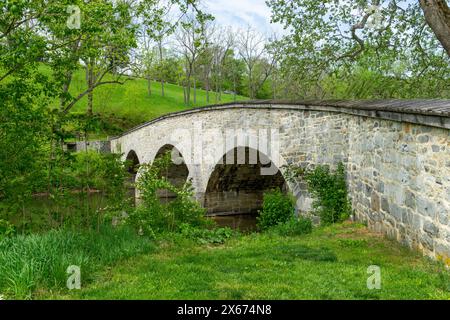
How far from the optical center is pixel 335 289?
4.14m

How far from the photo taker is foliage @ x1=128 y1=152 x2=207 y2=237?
23.3 feet

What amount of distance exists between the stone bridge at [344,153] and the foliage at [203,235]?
184cm

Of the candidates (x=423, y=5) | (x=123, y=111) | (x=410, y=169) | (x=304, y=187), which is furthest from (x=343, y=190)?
(x=123, y=111)

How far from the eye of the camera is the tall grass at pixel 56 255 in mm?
4099

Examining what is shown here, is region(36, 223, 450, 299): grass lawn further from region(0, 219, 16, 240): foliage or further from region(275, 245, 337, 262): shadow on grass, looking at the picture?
region(0, 219, 16, 240): foliage

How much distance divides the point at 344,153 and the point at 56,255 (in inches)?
232

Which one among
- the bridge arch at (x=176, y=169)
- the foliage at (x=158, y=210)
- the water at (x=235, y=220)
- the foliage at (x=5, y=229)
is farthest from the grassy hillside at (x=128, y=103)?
the foliage at (x=5, y=229)

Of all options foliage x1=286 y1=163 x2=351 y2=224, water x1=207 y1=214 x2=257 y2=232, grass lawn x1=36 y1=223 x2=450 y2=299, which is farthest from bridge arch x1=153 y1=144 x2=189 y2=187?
grass lawn x1=36 y1=223 x2=450 y2=299

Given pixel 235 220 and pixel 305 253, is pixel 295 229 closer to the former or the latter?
pixel 305 253

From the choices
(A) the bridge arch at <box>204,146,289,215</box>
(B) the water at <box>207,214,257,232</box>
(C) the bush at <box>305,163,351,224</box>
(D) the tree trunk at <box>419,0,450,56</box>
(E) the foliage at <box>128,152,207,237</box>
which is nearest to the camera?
(E) the foliage at <box>128,152,207,237</box>

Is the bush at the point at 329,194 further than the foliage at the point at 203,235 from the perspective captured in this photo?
Yes

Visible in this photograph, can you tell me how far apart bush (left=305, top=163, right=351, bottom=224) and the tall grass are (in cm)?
407

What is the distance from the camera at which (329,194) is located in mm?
8797

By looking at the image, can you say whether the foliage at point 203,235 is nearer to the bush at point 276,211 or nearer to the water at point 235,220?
the bush at point 276,211
